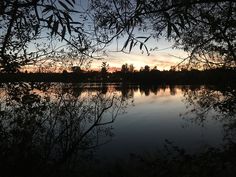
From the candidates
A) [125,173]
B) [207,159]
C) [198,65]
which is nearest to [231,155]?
[207,159]

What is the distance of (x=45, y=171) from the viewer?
38.1ft

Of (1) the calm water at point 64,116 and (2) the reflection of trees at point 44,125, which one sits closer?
(2) the reflection of trees at point 44,125

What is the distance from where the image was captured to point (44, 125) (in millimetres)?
13531

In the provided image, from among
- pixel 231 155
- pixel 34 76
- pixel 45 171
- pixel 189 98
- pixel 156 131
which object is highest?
pixel 34 76

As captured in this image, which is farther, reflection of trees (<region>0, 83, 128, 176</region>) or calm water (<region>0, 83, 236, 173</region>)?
calm water (<region>0, 83, 236, 173</region>)

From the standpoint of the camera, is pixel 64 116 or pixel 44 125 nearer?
pixel 44 125

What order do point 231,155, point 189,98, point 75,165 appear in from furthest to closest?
point 189,98 → point 75,165 → point 231,155

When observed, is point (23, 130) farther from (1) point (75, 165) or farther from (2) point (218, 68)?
(2) point (218, 68)

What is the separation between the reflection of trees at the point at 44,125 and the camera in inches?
395

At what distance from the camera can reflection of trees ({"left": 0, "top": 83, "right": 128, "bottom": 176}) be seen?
1003cm

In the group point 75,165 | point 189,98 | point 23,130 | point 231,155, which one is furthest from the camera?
point 189,98

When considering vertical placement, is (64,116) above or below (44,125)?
above

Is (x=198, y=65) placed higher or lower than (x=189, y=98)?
higher

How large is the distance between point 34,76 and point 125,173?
5344 millimetres
